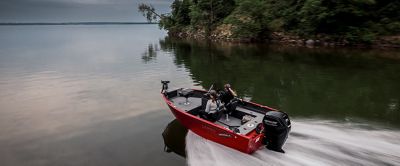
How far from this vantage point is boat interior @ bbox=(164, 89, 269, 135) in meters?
9.68

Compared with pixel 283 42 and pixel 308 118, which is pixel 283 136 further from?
pixel 283 42

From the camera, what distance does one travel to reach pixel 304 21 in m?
41.5

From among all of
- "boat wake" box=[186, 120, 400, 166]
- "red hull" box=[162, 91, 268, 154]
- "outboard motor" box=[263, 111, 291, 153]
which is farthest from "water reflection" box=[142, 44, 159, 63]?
"outboard motor" box=[263, 111, 291, 153]

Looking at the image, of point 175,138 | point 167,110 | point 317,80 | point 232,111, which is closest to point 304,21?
point 317,80

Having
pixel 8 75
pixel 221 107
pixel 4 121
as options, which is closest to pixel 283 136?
pixel 221 107

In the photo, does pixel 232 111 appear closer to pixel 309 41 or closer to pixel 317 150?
pixel 317 150

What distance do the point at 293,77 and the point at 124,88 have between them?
13.1 metres

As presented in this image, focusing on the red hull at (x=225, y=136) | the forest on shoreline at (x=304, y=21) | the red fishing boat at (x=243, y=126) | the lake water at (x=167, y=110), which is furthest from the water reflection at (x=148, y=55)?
the red hull at (x=225, y=136)

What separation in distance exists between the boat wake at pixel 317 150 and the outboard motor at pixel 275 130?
0.29m

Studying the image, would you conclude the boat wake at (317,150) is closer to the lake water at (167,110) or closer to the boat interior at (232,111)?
the lake water at (167,110)

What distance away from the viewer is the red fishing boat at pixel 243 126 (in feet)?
27.9

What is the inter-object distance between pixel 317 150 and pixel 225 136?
3.08 m

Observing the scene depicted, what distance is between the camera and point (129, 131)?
39.2 feet

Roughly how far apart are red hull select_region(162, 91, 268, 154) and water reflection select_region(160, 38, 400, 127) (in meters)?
5.51
